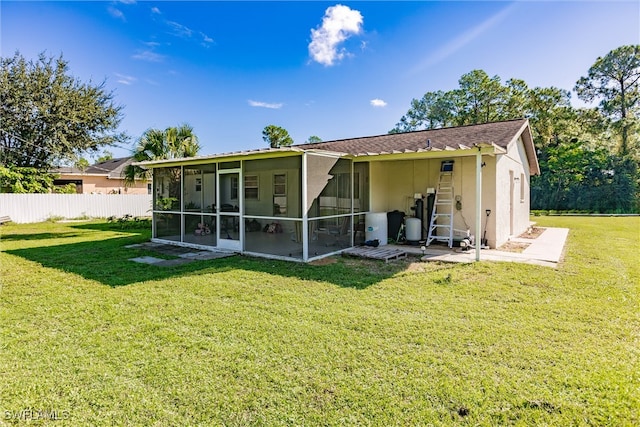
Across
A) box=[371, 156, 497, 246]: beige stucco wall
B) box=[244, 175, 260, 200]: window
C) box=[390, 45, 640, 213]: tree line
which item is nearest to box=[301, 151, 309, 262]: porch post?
box=[244, 175, 260, 200]: window

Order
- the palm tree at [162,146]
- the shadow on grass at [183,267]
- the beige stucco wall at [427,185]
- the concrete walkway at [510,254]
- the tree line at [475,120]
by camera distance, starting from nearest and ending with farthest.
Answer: the shadow on grass at [183,267] < the concrete walkway at [510,254] < the beige stucco wall at [427,185] < the palm tree at [162,146] < the tree line at [475,120]

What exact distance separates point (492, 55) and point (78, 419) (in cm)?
1562

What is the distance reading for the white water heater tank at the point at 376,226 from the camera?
9.12 meters

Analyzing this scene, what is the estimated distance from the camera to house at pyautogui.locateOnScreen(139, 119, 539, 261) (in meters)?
7.79

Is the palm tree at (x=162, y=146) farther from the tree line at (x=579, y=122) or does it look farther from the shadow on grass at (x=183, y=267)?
the tree line at (x=579, y=122)

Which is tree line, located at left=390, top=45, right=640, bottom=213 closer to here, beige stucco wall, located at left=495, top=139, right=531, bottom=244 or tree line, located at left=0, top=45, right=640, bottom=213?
tree line, located at left=0, top=45, right=640, bottom=213

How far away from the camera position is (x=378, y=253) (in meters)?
8.02

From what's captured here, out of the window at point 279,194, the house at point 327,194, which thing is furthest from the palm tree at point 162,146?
the window at point 279,194

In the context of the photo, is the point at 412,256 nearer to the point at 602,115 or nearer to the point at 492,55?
the point at 492,55

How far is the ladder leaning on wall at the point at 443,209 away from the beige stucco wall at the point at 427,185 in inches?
7.3

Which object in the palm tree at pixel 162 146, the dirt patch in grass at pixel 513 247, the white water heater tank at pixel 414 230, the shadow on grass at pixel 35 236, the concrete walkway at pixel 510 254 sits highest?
the palm tree at pixel 162 146

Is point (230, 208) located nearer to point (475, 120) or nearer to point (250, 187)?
point (250, 187)

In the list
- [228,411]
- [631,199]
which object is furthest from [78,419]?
[631,199]

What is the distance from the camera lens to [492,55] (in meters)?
13.2
